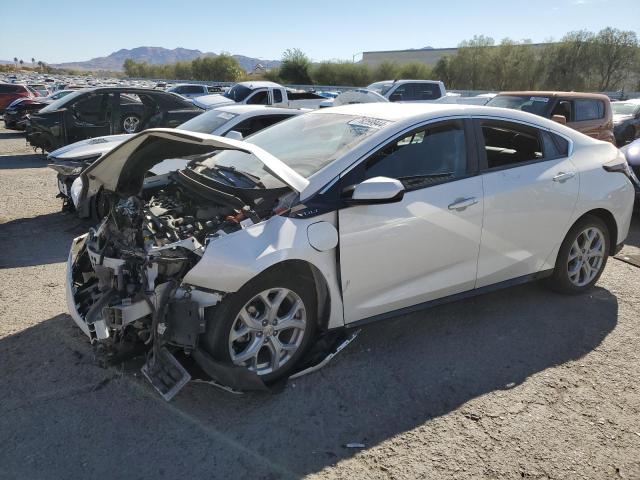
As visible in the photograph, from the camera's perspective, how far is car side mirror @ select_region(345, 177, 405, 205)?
10.1ft

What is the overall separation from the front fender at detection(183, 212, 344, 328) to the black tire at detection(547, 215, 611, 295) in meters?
2.43

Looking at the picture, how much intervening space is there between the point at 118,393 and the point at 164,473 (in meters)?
0.80

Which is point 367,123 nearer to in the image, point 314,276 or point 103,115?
point 314,276

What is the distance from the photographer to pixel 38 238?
20.3 ft

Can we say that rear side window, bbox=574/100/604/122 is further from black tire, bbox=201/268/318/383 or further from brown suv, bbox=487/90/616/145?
black tire, bbox=201/268/318/383

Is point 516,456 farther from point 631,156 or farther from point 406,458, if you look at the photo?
point 631,156

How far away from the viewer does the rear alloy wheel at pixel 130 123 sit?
39.9 feet

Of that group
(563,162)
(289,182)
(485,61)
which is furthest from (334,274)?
(485,61)

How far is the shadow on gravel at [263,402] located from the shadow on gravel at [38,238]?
5.79 feet

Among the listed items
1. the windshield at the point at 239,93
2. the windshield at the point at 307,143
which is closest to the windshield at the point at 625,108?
the windshield at the point at 239,93

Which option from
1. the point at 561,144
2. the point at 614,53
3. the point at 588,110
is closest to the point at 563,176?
the point at 561,144

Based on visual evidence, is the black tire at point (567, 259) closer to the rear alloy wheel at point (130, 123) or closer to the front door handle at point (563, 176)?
the front door handle at point (563, 176)

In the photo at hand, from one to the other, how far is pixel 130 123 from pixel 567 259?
35.6 feet

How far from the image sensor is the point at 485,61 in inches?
1783
